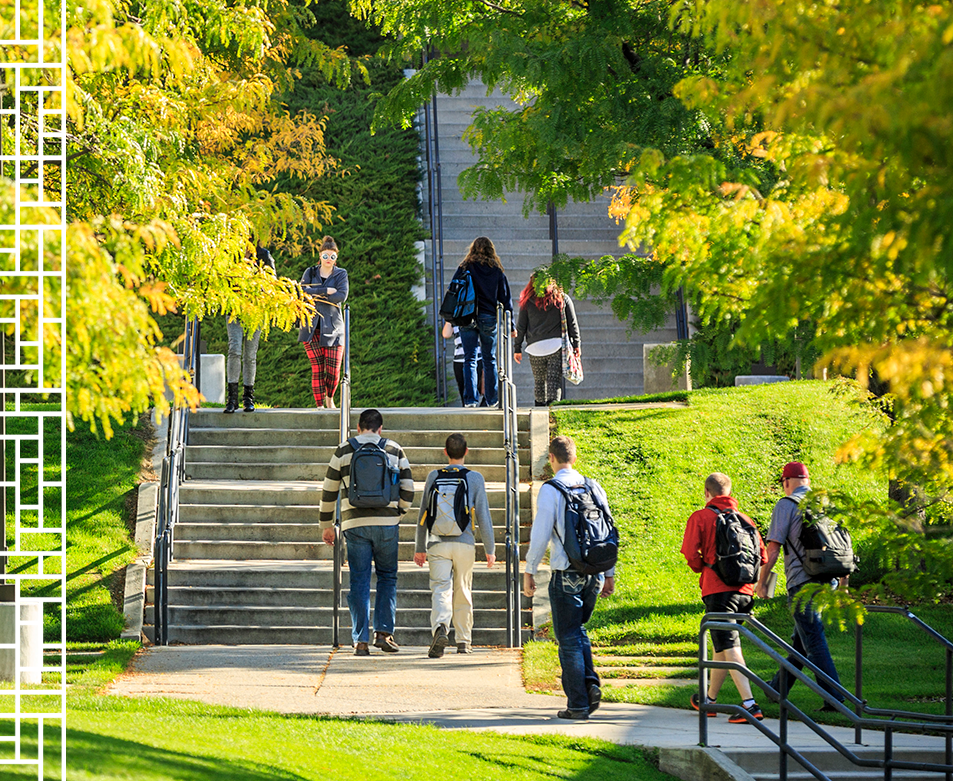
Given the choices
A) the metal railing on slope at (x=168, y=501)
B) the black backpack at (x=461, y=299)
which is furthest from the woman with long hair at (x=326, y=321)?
the metal railing on slope at (x=168, y=501)

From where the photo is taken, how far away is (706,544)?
7.53 metres

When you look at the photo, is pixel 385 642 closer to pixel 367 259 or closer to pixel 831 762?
pixel 831 762

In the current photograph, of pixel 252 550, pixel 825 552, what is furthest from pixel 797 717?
pixel 252 550

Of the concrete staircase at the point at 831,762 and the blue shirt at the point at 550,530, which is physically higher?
the blue shirt at the point at 550,530

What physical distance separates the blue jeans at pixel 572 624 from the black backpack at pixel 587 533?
0.12 m

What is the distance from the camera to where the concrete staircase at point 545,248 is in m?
18.4

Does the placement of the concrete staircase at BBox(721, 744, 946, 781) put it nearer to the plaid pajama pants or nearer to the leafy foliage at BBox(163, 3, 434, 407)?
the plaid pajama pants

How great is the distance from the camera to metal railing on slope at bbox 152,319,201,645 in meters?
9.55

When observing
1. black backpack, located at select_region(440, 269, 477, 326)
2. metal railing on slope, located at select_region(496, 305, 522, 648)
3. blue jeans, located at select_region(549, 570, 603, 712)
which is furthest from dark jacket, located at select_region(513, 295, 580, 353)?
blue jeans, located at select_region(549, 570, 603, 712)

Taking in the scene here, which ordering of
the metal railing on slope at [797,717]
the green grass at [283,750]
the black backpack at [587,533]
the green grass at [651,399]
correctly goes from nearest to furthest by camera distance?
1. the green grass at [283,750]
2. the metal railing on slope at [797,717]
3. the black backpack at [587,533]
4. the green grass at [651,399]

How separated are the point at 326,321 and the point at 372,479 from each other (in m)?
4.08

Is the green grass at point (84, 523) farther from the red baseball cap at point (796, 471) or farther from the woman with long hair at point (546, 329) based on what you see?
the red baseball cap at point (796, 471)

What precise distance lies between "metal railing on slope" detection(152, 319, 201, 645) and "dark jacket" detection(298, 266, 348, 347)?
1296 mm

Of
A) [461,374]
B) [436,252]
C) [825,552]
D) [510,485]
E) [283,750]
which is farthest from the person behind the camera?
[436,252]
